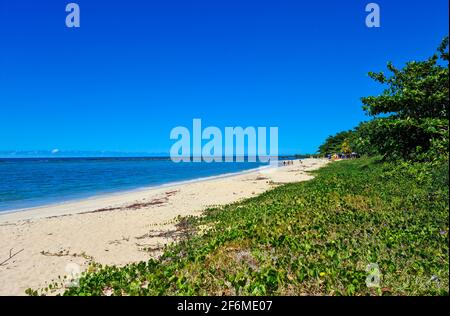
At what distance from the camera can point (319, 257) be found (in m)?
7.76

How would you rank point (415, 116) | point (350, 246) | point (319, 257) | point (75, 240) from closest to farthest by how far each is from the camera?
point (319, 257) → point (350, 246) → point (415, 116) → point (75, 240)

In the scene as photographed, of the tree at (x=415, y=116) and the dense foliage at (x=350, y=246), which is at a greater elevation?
the tree at (x=415, y=116)

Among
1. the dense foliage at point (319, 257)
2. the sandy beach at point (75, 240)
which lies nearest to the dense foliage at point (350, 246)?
the dense foliage at point (319, 257)

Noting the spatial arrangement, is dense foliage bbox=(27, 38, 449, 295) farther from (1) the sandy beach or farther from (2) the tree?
(1) the sandy beach

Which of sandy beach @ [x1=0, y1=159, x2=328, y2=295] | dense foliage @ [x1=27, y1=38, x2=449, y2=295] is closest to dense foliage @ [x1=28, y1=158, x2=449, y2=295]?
dense foliage @ [x1=27, y1=38, x2=449, y2=295]

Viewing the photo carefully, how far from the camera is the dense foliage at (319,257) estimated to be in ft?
21.1

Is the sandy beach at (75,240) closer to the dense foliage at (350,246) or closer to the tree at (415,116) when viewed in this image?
the dense foliage at (350,246)

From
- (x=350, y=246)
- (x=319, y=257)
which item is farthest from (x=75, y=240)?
(x=350, y=246)

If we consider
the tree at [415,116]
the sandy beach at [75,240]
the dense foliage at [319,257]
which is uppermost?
the tree at [415,116]

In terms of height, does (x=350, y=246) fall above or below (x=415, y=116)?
below

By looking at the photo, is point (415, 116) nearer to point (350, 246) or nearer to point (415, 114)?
point (415, 114)

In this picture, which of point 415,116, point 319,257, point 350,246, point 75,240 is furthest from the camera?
point 75,240

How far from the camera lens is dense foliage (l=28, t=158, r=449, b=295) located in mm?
6445

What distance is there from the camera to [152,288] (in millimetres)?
6957
